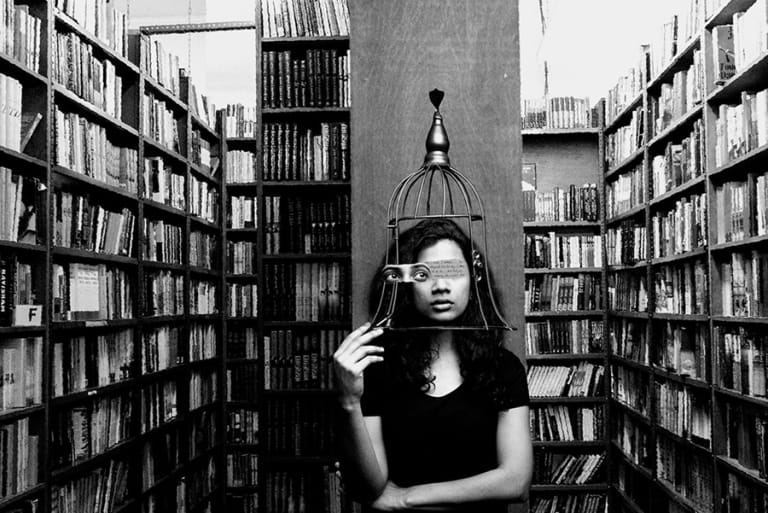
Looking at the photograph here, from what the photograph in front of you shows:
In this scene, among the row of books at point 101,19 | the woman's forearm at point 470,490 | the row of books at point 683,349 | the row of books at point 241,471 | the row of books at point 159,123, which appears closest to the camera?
the woman's forearm at point 470,490

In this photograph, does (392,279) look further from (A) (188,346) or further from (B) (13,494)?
(A) (188,346)

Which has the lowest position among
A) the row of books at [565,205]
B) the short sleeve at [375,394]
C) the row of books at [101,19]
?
the short sleeve at [375,394]

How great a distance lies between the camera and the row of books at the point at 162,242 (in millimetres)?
4297

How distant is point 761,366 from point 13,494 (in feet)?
8.91

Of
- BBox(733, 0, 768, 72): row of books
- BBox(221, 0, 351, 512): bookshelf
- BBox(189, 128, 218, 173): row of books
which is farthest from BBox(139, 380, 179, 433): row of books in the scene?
BBox(733, 0, 768, 72): row of books

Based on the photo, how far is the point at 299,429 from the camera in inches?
159

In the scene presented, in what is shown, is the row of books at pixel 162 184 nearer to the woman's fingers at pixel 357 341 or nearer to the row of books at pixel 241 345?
the row of books at pixel 241 345

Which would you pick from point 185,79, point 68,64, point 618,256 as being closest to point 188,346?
point 185,79

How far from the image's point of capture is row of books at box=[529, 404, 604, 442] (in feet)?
17.4

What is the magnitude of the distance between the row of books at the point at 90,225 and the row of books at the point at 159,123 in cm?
58

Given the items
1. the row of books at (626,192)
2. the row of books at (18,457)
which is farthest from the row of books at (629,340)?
the row of books at (18,457)

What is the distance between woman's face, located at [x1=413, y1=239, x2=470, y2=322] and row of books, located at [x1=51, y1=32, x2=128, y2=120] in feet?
7.67

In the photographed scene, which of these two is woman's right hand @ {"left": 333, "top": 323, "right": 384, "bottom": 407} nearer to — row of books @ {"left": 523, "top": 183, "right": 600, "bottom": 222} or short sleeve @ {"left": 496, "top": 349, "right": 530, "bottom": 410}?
short sleeve @ {"left": 496, "top": 349, "right": 530, "bottom": 410}

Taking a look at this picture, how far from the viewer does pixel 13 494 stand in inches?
107
